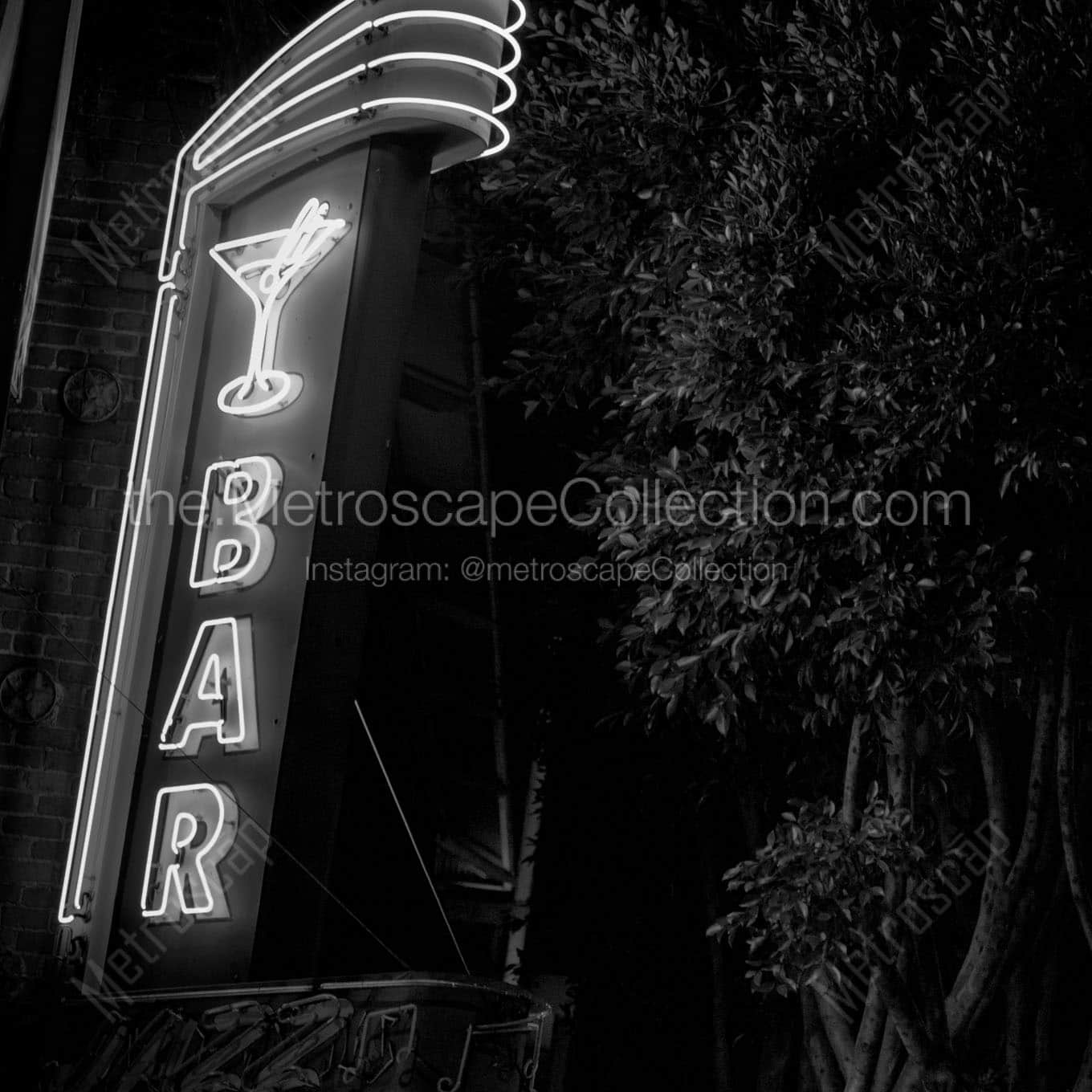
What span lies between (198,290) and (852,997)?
6106mm

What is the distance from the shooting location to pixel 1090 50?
23.5ft

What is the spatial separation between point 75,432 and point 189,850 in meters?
2.41

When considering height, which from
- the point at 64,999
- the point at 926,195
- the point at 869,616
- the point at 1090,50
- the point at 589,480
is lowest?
the point at 64,999

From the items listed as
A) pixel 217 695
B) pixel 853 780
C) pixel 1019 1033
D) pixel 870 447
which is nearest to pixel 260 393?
pixel 217 695

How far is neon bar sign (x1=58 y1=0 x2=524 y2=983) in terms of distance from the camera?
5750 mm

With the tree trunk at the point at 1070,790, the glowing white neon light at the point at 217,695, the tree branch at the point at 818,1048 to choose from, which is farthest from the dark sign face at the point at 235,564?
the tree branch at the point at 818,1048

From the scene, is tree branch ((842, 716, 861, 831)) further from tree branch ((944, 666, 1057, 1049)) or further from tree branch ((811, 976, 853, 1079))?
tree branch ((811, 976, 853, 1079))

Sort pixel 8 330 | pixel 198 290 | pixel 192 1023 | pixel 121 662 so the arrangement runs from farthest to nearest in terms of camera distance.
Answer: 1. pixel 198 290
2. pixel 121 662
3. pixel 192 1023
4. pixel 8 330

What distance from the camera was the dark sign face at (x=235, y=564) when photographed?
5.59 metres

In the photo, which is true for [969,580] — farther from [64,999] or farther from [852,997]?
[64,999]

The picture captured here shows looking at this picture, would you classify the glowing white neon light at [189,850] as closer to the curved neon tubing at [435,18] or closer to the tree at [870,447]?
the tree at [870,447]

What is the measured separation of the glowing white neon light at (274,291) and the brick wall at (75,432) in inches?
37.6

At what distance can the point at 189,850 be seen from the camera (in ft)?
18.6

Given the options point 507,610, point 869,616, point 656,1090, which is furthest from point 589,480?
point 656,1090
